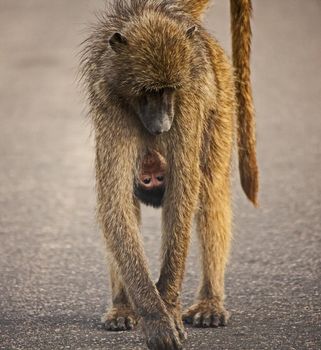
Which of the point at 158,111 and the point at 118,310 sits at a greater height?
the point at 158,111

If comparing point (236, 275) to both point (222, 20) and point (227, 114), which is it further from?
point (222, 20)

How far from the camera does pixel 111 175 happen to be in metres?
6.11

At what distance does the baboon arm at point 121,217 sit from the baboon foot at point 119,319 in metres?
0.39

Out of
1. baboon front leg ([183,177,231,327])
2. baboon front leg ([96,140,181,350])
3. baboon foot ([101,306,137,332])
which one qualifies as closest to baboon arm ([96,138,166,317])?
baboon front leg ([96,140,181,350])

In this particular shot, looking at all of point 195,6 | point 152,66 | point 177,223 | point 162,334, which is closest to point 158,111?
point 152,66

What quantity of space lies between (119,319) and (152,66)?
1.38 meters

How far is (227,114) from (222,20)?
9577 millimetres

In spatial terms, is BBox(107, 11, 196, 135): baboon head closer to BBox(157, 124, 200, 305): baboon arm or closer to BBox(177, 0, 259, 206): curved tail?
BBox(157, 124, 200, 305): baboon arm

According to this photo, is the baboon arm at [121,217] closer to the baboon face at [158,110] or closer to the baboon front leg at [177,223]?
the baboon front leg at [177,223]

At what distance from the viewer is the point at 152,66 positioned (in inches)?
231

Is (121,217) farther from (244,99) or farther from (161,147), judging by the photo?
(244,99)

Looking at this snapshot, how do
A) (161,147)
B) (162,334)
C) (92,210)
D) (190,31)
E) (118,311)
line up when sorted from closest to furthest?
(162,334), (190,31), (161,147), (118,311), (92,210)

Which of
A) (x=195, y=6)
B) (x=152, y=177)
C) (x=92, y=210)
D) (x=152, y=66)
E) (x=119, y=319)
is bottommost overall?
(x=119, y=319)

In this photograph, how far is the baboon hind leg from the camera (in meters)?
6.33
